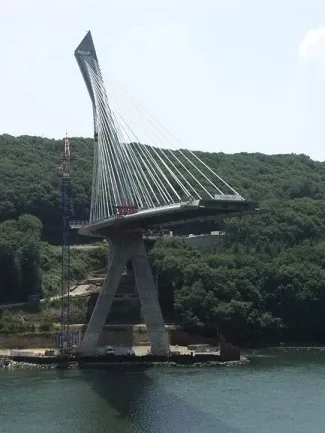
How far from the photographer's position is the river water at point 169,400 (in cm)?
3562

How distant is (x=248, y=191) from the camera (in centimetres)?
9569

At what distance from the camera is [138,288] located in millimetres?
54062

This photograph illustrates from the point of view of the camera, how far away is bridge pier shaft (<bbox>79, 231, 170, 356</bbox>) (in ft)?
176

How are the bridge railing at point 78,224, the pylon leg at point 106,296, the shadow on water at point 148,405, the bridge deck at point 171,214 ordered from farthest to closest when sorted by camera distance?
the bridge railing at point 78,224 → the pylon leg at point 106,296 → the bridge deck at point 171,214 → the shadow on water at point 148,405

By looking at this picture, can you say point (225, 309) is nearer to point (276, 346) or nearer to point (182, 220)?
point (276, 346)

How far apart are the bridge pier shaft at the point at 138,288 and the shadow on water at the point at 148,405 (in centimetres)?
435

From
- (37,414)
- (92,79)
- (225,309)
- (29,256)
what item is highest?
(92,79)

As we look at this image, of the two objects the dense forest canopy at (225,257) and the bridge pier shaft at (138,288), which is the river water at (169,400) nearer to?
the bridge pier shaft at (138,288)

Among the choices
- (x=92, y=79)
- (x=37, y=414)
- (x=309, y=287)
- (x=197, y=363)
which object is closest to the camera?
(x=37, y=414)

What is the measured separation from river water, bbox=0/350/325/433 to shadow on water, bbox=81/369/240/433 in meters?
0.04

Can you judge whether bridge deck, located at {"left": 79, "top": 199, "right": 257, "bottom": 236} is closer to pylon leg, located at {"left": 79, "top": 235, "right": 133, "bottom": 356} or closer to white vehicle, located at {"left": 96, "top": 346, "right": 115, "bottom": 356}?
pylon leg, located at {"left": 79, "top": 235, "right": 133, "bottom": 356}

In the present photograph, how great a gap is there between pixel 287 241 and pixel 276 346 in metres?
21.9

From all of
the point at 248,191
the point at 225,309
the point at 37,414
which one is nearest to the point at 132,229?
the point at 225,309

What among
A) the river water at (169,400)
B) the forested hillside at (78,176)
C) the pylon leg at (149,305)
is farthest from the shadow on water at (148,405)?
the forested hillside at (78,176)
